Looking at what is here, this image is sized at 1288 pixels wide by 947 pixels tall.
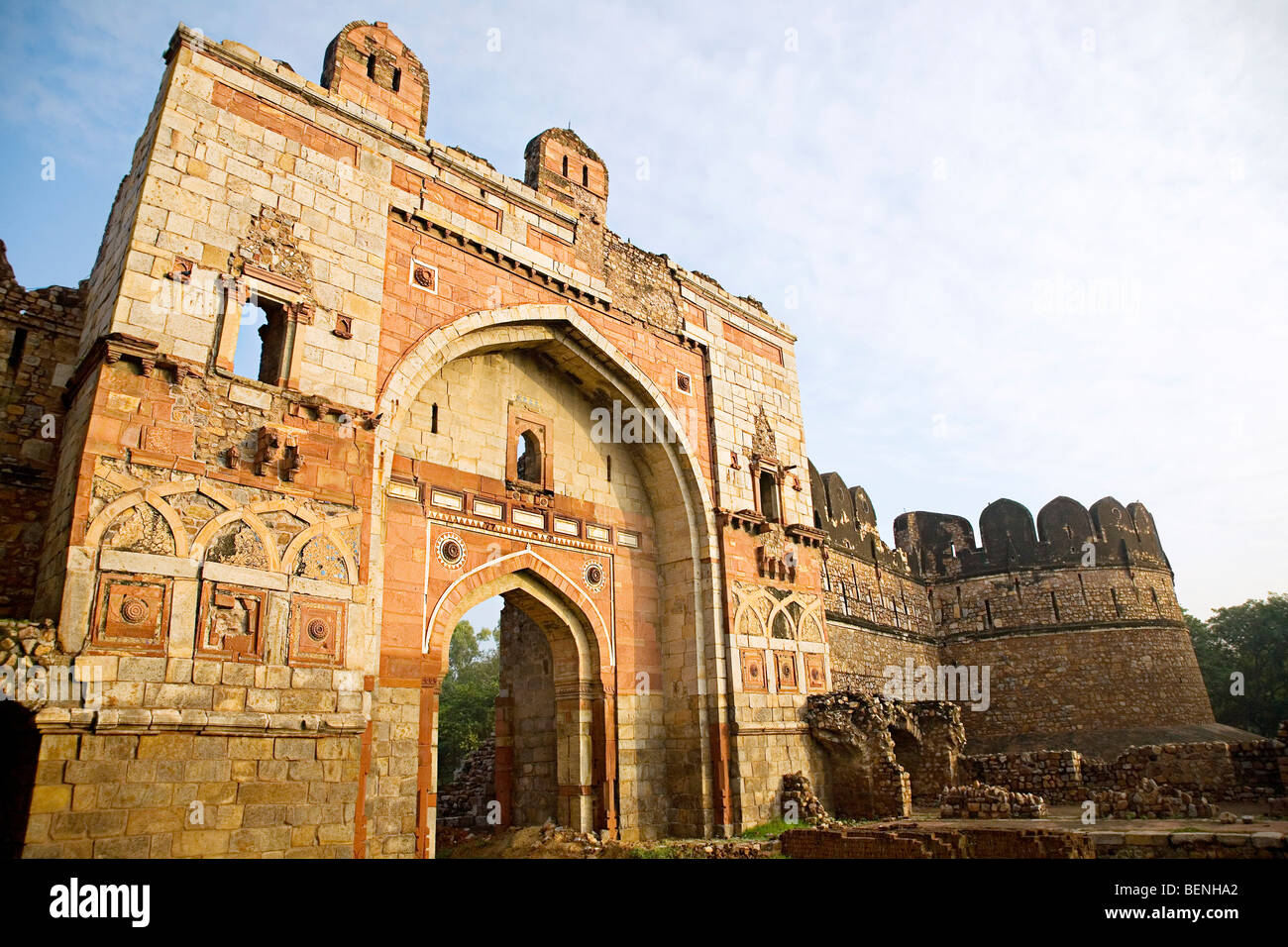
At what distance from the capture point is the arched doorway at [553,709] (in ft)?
34.9

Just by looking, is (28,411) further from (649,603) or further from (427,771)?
(649,603)

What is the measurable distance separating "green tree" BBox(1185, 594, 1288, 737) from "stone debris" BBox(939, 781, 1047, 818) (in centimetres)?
1995

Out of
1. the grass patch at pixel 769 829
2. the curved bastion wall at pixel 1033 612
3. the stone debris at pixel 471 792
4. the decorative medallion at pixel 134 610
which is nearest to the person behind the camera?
the decorative medallion at pixel 134 610

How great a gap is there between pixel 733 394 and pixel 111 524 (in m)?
9.34

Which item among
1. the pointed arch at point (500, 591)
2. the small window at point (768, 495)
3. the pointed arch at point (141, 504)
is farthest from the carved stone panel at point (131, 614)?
the small window at point (768, 495)

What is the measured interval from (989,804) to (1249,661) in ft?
79.5

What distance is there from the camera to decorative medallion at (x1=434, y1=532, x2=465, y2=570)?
32.8ft

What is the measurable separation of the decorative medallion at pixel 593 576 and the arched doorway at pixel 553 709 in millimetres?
274

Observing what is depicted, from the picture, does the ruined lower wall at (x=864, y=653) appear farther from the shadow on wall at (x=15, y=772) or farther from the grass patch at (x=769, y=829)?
the shadow on wall at (x=15, y=772)

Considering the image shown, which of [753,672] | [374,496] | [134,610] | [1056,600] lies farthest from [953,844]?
[1056,600]

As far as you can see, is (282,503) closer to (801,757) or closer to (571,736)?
(571,736)

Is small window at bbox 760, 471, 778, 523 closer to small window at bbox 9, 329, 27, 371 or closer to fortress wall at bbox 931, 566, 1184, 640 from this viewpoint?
small window at bbox 9, 329, 27, 371
